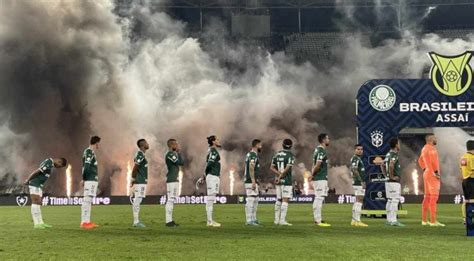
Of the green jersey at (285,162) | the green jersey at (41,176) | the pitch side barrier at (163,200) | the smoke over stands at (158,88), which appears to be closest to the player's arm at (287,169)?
the green jersey at (285,162)

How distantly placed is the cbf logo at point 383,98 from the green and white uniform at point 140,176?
30.4 feet

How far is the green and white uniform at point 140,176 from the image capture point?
51.1ft

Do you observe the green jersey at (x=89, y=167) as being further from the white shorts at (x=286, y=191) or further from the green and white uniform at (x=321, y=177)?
the green and white uniform at (x=321, y=177)

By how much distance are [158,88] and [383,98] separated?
42.9 meters

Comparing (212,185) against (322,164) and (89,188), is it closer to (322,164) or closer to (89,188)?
(322,164)

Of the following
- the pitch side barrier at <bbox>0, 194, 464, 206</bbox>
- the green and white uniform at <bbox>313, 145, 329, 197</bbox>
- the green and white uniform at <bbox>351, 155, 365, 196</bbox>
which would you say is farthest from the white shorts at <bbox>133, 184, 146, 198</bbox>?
the pitch side barrier at <bbox>0, 194, 464, 206</bbox>

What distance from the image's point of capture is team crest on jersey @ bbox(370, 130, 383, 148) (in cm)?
2003

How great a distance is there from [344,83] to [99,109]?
27.5 m

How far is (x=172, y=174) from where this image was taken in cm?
1580

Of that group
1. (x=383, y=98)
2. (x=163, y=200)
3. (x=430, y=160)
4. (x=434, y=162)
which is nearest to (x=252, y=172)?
(x=430, y=160)

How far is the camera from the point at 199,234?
43.7 feet

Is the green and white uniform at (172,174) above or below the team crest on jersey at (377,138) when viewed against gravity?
below

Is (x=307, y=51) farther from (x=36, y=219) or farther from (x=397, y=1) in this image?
(x=36, y=219)

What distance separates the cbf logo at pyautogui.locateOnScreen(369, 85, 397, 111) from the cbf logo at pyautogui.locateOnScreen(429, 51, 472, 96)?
1611 millimetres
